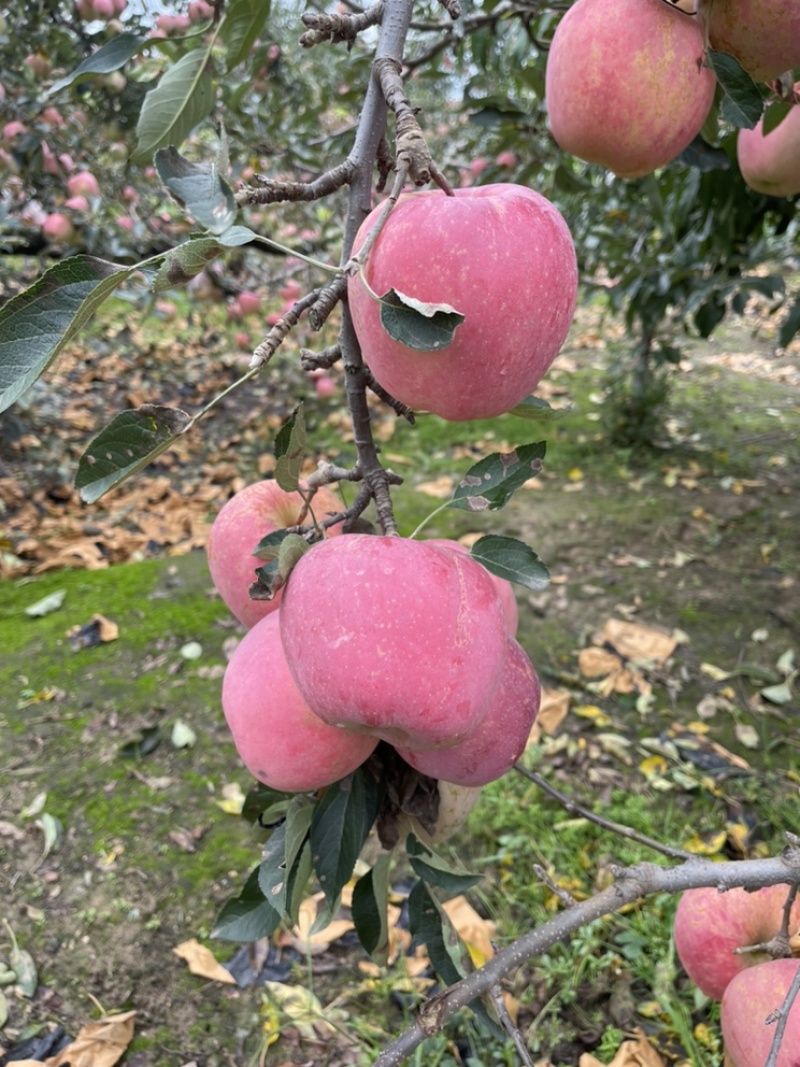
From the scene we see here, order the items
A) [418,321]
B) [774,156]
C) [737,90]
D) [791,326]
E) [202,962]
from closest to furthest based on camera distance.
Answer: [418,321]
[737,90]
[774,156]
[202,962]
[791,326]

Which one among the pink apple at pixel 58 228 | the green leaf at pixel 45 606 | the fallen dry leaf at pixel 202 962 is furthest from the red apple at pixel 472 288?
the pink apple at pixel 58 228

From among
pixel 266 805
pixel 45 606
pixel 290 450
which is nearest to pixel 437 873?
pixel 266 805

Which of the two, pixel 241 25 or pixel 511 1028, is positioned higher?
pixel 241 25

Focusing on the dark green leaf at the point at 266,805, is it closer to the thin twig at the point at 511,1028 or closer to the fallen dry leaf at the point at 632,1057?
the thin twig at the point at 511,1028

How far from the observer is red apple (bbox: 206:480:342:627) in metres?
0.77

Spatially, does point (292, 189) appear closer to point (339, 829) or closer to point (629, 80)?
point (629, 80)

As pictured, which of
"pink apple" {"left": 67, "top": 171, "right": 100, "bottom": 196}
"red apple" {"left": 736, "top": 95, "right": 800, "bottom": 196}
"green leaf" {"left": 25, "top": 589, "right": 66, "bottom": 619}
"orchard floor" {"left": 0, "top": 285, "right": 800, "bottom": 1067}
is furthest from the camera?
"pink apple" {"left": 67, "top": 171, "right": 100, "bottom": 196}

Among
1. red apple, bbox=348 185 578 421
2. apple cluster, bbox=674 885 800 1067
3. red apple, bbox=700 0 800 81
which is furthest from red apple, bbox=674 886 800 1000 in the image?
red apple, bbox=700 0 800 81

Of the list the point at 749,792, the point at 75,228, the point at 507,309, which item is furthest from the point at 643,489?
the point at 507,309

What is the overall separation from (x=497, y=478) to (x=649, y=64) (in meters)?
0.48

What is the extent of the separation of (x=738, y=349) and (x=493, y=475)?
479cm

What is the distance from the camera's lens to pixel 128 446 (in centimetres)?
Result: 58

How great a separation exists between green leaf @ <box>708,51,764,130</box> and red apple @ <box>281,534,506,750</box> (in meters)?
0.56

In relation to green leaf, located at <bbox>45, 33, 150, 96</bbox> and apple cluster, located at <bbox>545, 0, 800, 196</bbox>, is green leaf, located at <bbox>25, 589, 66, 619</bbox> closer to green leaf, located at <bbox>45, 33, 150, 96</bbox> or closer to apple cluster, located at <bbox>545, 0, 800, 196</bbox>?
green leaf, located at <bbox>45, 33, 150, 96</bbox>
